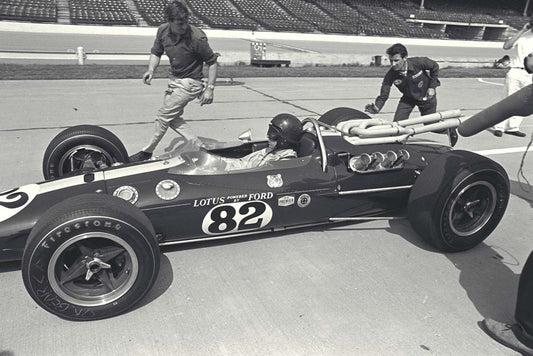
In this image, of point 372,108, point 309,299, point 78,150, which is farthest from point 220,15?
point 309,299

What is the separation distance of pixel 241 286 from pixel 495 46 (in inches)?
1837

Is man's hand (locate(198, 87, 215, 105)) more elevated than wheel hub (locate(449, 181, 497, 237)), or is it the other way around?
man's hand (locate(198, 87, 215, 105))

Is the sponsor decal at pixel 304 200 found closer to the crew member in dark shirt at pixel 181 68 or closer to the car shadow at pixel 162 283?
the car shadow at pixel 162 283

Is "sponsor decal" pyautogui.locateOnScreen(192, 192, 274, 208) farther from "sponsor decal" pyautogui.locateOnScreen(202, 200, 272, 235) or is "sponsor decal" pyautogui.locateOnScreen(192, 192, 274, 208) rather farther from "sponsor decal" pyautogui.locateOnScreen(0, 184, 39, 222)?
"sponsor decal" pyautogui.locateOnScreen(0, 184, 39, 222)

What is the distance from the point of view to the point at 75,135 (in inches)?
169

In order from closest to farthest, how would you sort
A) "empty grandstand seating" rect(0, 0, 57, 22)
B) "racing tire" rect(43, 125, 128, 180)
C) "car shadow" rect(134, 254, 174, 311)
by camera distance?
"car shadow" rect(134, 254, 174, 311) → "racing tire" rect(43, 125, 128, 180) → "empty grandstand seating" rect(0, 0, 57, 22)

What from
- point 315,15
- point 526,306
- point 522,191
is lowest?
point 522,191

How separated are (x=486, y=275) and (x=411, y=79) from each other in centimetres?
314

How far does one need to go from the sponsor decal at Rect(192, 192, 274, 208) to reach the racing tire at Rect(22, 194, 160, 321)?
22.5 inches

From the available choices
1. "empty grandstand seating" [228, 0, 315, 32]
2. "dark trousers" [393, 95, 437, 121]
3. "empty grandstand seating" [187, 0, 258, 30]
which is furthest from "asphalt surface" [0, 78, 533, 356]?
"empty grandstand seating" [228, 0, 315, 32]

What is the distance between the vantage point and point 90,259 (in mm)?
2783

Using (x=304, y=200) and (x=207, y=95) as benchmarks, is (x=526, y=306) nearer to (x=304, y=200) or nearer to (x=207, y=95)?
(x=304, y=200)

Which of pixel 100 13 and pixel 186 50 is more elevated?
pixel 100 13

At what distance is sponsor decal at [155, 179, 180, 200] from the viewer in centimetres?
332
